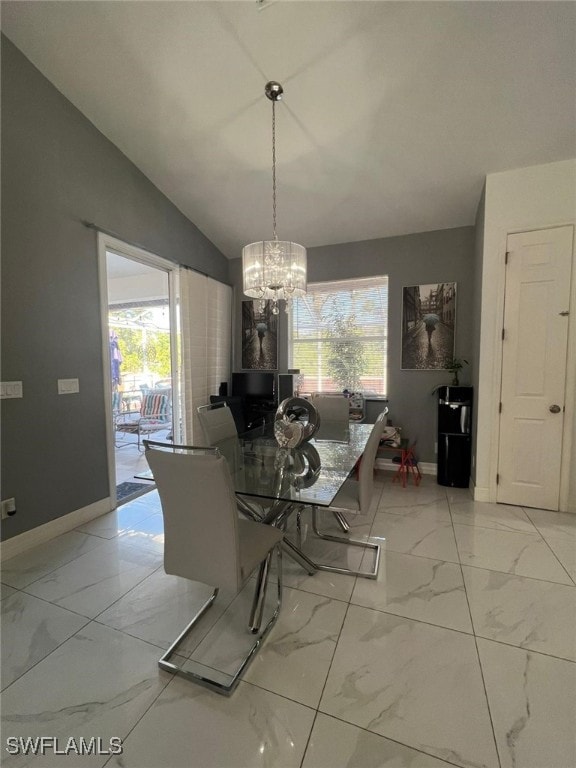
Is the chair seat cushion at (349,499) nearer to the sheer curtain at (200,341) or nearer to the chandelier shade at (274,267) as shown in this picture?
the chandelier shade at (274,267)

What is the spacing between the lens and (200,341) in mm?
3832

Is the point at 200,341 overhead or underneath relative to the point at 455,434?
overhead

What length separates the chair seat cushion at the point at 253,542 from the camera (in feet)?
4.32

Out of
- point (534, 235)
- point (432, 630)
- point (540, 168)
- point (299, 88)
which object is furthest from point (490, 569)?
point (299, 88)

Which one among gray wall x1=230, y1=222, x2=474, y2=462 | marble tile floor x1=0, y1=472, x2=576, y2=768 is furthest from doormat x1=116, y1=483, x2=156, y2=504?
gray wall x1=230, y1=222, x2=474, y2=462

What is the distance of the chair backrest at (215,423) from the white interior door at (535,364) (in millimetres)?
2350

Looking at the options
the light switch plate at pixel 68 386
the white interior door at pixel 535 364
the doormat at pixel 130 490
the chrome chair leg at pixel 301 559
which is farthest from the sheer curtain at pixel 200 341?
the white interior door at pixel 535 364

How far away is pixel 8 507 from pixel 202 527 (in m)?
1.72

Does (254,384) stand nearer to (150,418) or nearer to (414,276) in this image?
(150,418)

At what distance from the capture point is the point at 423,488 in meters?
3.29

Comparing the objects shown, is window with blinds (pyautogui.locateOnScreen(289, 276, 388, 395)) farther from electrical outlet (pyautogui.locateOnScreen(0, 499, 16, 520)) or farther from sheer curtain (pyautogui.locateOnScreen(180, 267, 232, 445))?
electrical outlet (pyautogui.locateOnScreen(0, 499, 16, 520))

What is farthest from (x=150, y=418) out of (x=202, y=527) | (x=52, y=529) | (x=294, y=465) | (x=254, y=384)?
(x=202, y=527)

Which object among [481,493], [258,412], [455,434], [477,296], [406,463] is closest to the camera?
[481,493]

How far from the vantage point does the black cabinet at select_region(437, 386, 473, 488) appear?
10.4ft
